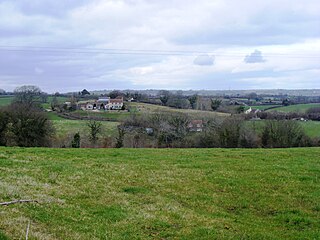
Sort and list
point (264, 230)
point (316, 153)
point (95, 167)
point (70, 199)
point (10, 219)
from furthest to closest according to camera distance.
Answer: point (316, 153) < point (95, 167) < point (70, 199) < point (264, 230) < point (10, 219)

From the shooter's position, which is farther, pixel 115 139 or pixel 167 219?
pixel 115 139

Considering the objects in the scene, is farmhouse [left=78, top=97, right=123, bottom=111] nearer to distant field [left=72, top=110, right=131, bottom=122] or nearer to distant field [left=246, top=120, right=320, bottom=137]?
distant field [left=72, top=110, right=131, bottom=122]

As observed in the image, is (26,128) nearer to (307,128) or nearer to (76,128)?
(76,128)

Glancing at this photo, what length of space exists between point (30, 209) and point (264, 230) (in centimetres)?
607

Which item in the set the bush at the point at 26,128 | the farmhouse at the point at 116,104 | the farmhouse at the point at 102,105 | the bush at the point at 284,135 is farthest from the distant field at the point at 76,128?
the bush at the point at 284,135

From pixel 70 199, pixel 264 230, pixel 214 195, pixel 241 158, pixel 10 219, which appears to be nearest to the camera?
pixel 10 219

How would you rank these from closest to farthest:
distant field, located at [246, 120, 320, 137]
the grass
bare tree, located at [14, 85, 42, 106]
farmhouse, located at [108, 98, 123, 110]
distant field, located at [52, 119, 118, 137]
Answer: the grass
distant field, located at [246, 120, 320, 137]
distant field, located at [52, 119, 118, 137]
bare tree, located at [14, 85, 42, 106]
farmhouse, located at [108, 98, 123, 110]

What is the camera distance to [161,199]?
11.8 metres

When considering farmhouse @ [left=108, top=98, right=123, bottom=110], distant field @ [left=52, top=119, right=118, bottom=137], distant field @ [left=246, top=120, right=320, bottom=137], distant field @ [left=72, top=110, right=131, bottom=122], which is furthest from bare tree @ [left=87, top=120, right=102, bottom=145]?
farmhouse @ [left=108, top=98, right=123, bottom=110]

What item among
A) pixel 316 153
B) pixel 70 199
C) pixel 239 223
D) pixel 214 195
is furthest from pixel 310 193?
pixel 316 153

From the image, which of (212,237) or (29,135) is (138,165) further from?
(29,135)

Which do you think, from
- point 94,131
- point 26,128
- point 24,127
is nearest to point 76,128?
point 94,131

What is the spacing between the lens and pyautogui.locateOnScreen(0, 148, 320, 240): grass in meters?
8.71

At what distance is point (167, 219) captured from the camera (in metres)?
9.67
